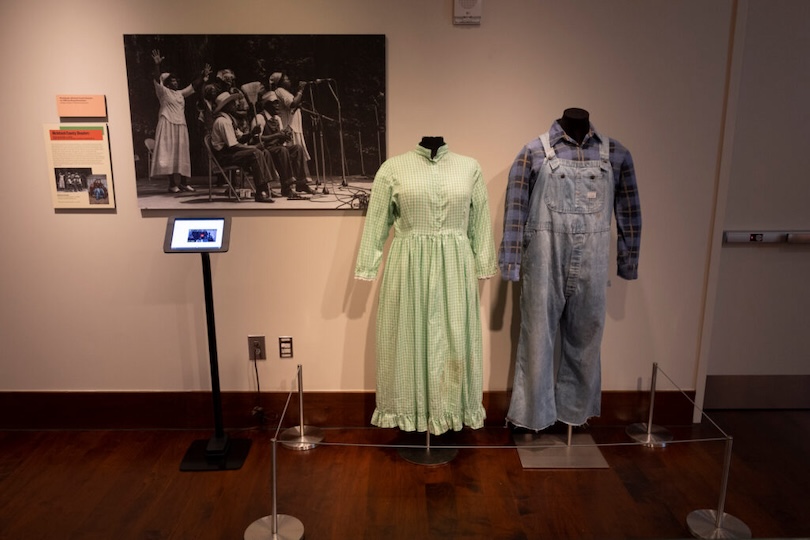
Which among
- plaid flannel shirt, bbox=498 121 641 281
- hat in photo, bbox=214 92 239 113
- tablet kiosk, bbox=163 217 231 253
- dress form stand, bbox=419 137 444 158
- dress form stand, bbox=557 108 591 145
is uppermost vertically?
hat in photo, bbox=214 92 239 113

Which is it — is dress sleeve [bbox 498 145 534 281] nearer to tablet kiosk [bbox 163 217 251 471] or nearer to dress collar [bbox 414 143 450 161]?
dress collar [bbox 414 143 450 161]

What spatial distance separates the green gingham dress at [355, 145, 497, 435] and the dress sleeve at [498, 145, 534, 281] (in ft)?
0.33

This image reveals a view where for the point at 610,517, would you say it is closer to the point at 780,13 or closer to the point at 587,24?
the point at 587,24

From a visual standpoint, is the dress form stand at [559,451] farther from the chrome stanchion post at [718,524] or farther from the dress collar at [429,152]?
the dress collar at [429,152]

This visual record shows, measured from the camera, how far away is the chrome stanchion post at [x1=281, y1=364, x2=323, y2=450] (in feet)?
9.66

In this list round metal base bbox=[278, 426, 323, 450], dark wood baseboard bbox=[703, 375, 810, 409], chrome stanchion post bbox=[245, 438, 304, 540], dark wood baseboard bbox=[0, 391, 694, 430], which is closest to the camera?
chrome stanchion post bbox=[245, 438, 304, 540]

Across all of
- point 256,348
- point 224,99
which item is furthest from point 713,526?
point 224,99

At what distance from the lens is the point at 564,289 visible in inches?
104

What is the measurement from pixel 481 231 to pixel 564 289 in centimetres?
46

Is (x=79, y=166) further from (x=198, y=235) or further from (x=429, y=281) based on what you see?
(x=429, y=281)

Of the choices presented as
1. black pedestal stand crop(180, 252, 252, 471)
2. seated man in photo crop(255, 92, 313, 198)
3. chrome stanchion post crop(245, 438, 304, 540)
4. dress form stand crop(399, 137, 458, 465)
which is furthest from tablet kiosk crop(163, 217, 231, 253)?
dress form stand crop(399, 137, 458, 465)

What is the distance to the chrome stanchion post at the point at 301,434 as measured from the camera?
2.95 meters

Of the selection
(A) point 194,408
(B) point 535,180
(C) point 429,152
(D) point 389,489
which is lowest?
(D) point 389,489

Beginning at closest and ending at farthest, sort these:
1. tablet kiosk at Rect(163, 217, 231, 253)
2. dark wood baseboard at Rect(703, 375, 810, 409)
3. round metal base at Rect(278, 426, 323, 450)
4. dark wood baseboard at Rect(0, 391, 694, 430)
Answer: tablet kiosk at Rect(163, 217, 231, 253)
round metal base at Rect(278, 426, 323, 450)
dark wood baseboard at Rect(0, 391, 694, 430)
dark wood baseboard at Rect(703, 375, 810, 409)
